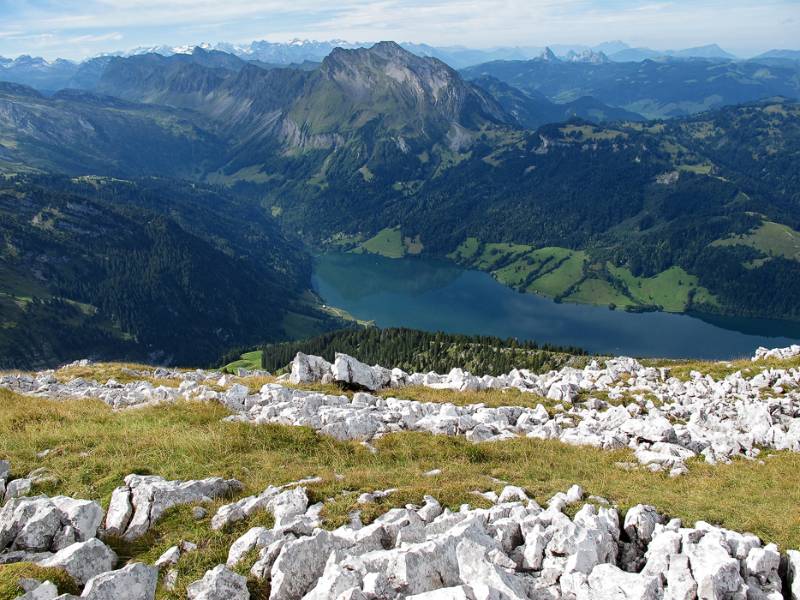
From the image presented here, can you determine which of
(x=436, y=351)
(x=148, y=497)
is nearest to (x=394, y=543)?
(x=148, y=497)

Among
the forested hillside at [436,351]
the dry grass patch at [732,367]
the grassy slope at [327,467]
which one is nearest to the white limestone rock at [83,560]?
the grassy slope at [327,467]

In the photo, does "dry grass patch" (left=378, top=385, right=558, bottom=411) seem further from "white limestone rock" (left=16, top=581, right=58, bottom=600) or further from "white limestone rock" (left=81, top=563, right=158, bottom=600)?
"white limestone rock" (left=16, top=581, right=58, bottom=600)

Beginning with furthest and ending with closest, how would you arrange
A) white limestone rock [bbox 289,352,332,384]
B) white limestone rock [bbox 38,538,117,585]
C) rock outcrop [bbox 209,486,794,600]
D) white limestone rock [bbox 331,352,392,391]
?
1. white limestone rock [bbox 289,352,332,384]
2. white limestone rock [bbox 331,352,392,391]
3. white limestone rock [bbox 38,538,117,585]
4. rock outcrop [bbox 209,486,794,600]

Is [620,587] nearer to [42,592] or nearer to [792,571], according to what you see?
[792,571]

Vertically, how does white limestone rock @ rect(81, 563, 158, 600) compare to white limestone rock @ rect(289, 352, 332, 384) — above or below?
above

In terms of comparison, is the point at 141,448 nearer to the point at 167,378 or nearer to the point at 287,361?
the point at 167,378

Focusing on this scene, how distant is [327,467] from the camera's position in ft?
71.3

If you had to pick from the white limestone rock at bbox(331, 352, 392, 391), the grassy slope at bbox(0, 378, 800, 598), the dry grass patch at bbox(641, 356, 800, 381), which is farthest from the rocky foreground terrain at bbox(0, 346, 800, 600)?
the dry grass patch at bbox(641, 356, 800, 381)

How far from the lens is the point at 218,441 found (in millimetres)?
23094

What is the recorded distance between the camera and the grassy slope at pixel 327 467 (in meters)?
16.6

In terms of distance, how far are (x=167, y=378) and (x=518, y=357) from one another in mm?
98564

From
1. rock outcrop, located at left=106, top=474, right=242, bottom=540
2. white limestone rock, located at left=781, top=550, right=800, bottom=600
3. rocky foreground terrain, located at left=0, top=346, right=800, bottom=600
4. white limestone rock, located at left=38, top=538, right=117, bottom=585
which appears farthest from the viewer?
rock outcrop, located at left=106, top=474, right=242, bottom=540

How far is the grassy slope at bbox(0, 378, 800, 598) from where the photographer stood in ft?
54.4

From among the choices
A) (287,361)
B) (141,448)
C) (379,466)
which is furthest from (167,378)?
(287,361)
